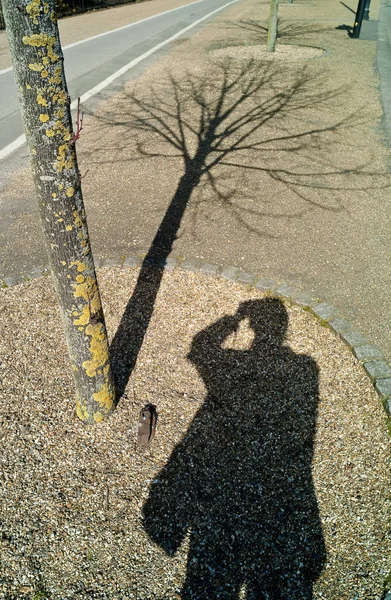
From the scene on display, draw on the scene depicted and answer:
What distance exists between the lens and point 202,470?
3605mm

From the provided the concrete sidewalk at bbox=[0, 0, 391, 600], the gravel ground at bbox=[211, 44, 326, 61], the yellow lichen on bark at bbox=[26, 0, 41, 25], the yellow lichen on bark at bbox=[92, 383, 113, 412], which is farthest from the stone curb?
the gravel ground at bbox=[211, 44, 326, 61]

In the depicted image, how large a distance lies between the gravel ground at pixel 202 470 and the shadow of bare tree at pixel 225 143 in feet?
1.84

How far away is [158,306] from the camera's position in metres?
5.19

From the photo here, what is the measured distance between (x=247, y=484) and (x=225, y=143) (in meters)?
6.89

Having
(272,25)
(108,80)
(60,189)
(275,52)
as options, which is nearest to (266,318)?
(60,189)

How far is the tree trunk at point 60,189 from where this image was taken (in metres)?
2.44

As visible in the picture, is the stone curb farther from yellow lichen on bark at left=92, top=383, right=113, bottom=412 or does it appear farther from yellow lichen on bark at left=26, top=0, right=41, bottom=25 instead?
yellow lichen on bark at left=26, top=0, right=41, bottom=25

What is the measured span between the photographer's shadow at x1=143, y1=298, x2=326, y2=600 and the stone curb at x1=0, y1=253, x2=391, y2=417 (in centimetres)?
54

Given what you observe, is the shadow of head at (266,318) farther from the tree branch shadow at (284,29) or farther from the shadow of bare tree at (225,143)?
the tree branch shadow at (284,29)

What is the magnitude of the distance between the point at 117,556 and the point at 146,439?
0.85 meters

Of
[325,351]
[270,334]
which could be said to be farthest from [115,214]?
[325,351]

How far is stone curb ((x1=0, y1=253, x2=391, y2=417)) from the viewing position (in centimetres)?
441

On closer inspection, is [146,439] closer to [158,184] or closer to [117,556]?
[117,556]

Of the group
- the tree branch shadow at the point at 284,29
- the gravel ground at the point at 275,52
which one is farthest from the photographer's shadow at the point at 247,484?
the tree branch shadow at the point at 284,29
